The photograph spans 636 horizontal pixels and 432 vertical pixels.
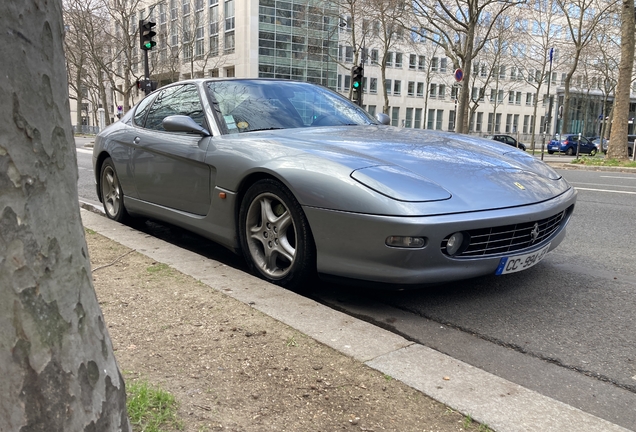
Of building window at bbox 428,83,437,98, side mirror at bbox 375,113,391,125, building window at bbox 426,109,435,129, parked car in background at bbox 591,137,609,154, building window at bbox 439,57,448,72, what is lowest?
parked car in background at bbox 591,137,609,154

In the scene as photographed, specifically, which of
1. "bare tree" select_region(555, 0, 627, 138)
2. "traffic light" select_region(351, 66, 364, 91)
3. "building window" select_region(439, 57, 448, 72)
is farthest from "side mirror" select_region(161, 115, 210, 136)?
"building window" select_region(439, 57, 448, 72)

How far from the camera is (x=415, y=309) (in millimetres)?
3158

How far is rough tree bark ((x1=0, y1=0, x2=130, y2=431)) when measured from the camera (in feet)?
3.64

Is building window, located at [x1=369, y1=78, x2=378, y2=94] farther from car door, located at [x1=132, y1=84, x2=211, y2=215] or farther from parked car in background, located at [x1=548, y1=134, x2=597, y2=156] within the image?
car door, located at [x1=132, y1=84, x2=211, y2=215]

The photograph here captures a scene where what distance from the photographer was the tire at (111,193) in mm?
5137

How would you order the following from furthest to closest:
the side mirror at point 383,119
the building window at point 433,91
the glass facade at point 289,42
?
the building window at point 433,91 → the glass facade at point 289,42 → the side mirror at point 383,119

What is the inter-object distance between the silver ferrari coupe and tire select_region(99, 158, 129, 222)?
586 mm

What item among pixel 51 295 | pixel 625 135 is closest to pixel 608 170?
pixel 625 135

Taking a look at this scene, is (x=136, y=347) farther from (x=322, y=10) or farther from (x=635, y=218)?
(x=322, y=10)

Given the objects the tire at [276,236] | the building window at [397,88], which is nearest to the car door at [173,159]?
the tire at [276,236]

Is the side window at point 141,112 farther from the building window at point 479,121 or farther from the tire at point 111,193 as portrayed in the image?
the building window at point 479,121

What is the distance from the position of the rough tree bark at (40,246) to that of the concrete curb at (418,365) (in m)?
1.23

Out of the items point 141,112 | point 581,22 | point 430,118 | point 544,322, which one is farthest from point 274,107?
point 430,118

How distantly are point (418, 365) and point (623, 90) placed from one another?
67.3 feet
